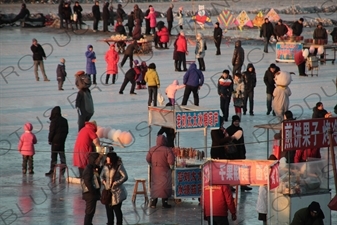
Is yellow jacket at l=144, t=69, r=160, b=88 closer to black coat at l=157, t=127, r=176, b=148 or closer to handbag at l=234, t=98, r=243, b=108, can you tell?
handbag at l=234, t=98, r=243, b=108

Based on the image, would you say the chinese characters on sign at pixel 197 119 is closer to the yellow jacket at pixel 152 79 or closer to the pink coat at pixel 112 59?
the yellow jacket at pixel 152 79

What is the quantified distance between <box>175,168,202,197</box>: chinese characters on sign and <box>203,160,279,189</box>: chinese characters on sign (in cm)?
160

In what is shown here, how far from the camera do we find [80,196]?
48.0 ft

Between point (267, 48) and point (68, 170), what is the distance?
19223mm

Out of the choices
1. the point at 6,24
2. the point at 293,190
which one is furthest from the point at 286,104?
the point at 6,24

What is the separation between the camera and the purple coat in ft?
45.1

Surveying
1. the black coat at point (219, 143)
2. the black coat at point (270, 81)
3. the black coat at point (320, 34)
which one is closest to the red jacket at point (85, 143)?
the black coat at point (219, 143)

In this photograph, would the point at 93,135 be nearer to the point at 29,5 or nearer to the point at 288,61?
the point at 288,61

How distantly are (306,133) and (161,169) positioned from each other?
8.22 feet

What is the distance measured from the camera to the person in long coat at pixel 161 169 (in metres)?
13.7

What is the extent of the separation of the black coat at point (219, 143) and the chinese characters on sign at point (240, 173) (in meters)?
2.01

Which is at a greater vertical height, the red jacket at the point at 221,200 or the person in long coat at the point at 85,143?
the person in long coat at the point at 85,143

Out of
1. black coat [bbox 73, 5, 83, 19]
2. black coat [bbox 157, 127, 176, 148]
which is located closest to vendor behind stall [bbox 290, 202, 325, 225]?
black coat [bbox 157, 127, 176, 148]

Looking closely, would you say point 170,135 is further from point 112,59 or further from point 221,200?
point 112,59
